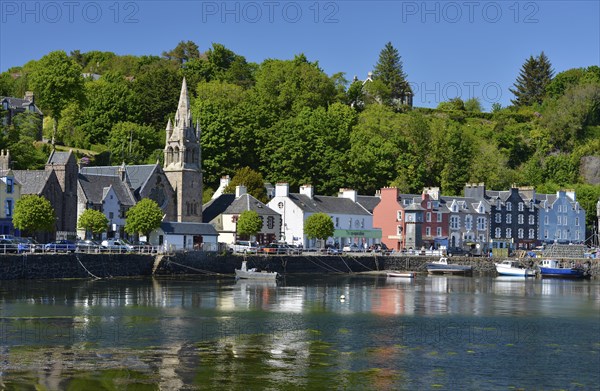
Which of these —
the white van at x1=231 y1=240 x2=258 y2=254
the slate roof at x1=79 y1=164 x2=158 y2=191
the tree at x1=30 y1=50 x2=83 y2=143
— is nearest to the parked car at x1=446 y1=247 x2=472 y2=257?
the white van at x1=231 y1=240 x2=258 y2=254

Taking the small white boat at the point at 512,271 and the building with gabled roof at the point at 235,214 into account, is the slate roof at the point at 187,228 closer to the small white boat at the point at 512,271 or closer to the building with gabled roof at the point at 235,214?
the building with gabled roof at the point at 235,214

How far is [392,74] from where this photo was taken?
193 meters

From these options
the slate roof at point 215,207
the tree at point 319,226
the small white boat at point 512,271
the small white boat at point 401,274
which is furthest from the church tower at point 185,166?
the small white boat at point 512,271

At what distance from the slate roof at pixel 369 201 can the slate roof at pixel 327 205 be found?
1504 mm

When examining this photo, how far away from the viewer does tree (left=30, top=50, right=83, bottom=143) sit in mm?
131500

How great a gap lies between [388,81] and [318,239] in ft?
271

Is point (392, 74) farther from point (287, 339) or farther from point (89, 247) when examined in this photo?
point (287, 339)

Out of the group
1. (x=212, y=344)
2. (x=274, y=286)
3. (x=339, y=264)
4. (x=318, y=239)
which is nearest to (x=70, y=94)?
(x=318, y=239)

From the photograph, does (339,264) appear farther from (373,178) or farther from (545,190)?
(545,190)

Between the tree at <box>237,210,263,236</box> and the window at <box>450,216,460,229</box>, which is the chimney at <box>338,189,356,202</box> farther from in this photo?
the tree at <box>237,210,263,236</box>

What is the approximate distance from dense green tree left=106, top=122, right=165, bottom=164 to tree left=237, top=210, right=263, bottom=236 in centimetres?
2309

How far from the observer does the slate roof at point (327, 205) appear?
4552 inches

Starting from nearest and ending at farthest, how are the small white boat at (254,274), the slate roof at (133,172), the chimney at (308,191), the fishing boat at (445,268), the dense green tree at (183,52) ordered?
the small white boat at (254,274) → the slate roof at (133,172) → the fishing boat at (445,268) → the chimney at (308,191) → the dense green tree at (183,52)

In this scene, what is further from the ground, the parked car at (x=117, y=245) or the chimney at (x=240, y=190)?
the chimney at (x=240, y=190)
